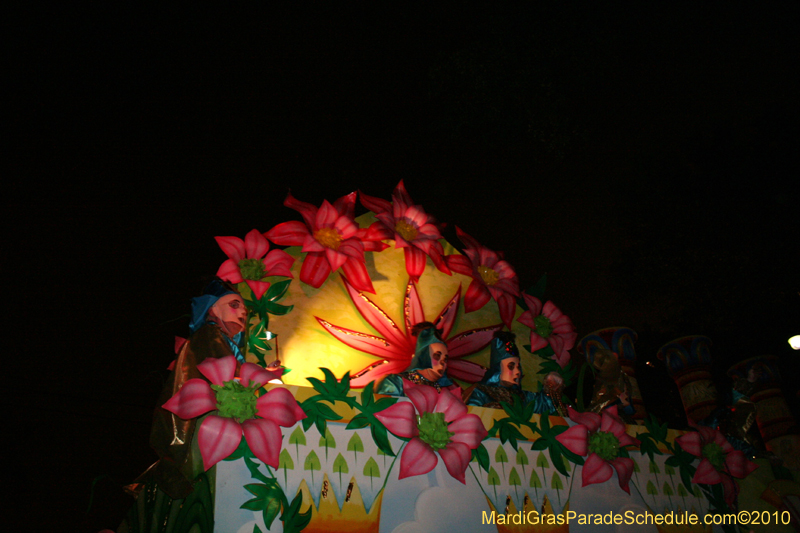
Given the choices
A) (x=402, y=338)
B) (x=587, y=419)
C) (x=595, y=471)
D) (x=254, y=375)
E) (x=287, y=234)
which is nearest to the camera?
(x=254, y=375)

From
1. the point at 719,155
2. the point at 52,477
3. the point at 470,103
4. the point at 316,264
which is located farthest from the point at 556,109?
the point at 52,477

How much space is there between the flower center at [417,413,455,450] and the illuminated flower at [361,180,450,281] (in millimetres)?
1505

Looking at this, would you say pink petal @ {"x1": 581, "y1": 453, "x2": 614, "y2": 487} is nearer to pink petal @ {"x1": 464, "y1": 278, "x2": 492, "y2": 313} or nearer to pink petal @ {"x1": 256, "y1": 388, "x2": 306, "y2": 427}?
pink petal @ {"x1": 464, "y1": 278, "x2": 492, "y2": 313}

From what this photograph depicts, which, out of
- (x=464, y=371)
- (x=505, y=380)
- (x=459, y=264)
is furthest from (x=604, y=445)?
(x=459, y=264)

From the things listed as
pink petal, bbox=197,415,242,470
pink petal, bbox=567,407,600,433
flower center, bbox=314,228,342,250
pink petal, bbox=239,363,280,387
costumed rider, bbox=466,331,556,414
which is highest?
flower center, bbox=314,228,342,250

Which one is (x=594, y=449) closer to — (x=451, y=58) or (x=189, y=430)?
(x=189, y=430)

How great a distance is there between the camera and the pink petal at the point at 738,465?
145 inches

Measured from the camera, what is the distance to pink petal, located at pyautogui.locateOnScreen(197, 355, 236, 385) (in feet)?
8.07

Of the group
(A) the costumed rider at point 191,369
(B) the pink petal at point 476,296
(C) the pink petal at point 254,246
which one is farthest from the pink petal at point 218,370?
(B) the pink petal at point 476,296

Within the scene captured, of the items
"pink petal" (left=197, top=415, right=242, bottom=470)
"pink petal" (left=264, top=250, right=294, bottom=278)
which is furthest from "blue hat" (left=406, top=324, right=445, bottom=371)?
"pink petal" (left=197, top=415, right=242, bottom=470)

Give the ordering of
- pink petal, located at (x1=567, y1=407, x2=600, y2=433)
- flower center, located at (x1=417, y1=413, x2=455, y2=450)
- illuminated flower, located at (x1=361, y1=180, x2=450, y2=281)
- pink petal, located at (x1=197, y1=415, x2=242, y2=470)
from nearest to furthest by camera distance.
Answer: pink petal, located at (x1=197, y1=415, x2=242, y2=470), flower center, located at (x1=417, y1=413, x2=455, y2=450), pink petal, located at (x1=567, y1=407, x2=600, y2=433), illuminated flower, located at (x1=361, y1=180, x2=450, y2=281)

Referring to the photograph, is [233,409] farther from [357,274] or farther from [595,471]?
[595,471]

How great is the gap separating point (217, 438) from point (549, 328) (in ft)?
9.57

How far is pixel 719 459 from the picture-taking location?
3.69 meters
